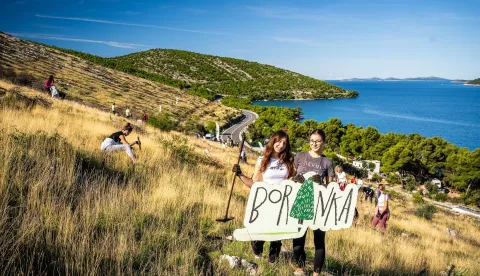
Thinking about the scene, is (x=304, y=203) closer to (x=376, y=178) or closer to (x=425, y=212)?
(x=425, y=212)

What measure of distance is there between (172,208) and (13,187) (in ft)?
6.23

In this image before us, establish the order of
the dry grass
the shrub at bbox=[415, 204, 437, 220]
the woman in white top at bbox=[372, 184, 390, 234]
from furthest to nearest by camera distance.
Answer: the shrub at bbox=[415, 204, 437, 220] → the woman in white top at bbox=[372, 184, 390, 234] → the dry grass

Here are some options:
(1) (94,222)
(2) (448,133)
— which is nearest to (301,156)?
(1) (94,222)

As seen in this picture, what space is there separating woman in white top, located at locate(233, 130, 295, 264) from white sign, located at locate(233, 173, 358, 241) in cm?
53

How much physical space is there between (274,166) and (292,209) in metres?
0.80

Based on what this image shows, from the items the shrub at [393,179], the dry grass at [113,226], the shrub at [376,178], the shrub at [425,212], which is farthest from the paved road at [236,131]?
the dry grass at [113,226]

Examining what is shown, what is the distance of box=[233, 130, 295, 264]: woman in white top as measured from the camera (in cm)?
350

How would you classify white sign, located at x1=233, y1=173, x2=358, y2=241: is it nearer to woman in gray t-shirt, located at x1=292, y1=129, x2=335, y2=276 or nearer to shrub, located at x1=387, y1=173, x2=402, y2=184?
woman in gray t-shirt, located at x1=292, y1=129, x2=335, y2=276

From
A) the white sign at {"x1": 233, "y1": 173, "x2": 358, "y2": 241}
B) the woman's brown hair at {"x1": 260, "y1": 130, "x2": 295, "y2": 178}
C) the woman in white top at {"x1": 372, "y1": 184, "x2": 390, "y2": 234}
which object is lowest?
the woman in white top at {"x1": 372, "y1": 184, "x2": 390, "y2": 234}

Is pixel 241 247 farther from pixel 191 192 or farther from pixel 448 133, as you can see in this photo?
pixel 448 133

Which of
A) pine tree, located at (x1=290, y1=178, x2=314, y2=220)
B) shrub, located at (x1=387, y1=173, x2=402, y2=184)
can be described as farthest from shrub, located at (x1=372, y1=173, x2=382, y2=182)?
pine tree, located at (x1=290, y1=178, x2=314, y2=220)

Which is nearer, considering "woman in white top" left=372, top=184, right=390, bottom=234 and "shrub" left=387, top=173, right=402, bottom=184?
"woman in white top" left=372, top=184, right=390, bottom=234

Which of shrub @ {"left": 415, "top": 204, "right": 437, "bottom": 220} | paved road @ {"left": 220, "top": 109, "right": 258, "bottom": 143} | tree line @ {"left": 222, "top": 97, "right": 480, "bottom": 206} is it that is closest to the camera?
shrub @ {"left": 415, "top": 204, "right": 437, "bottom": 220}

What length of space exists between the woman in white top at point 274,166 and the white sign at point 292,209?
53cm
